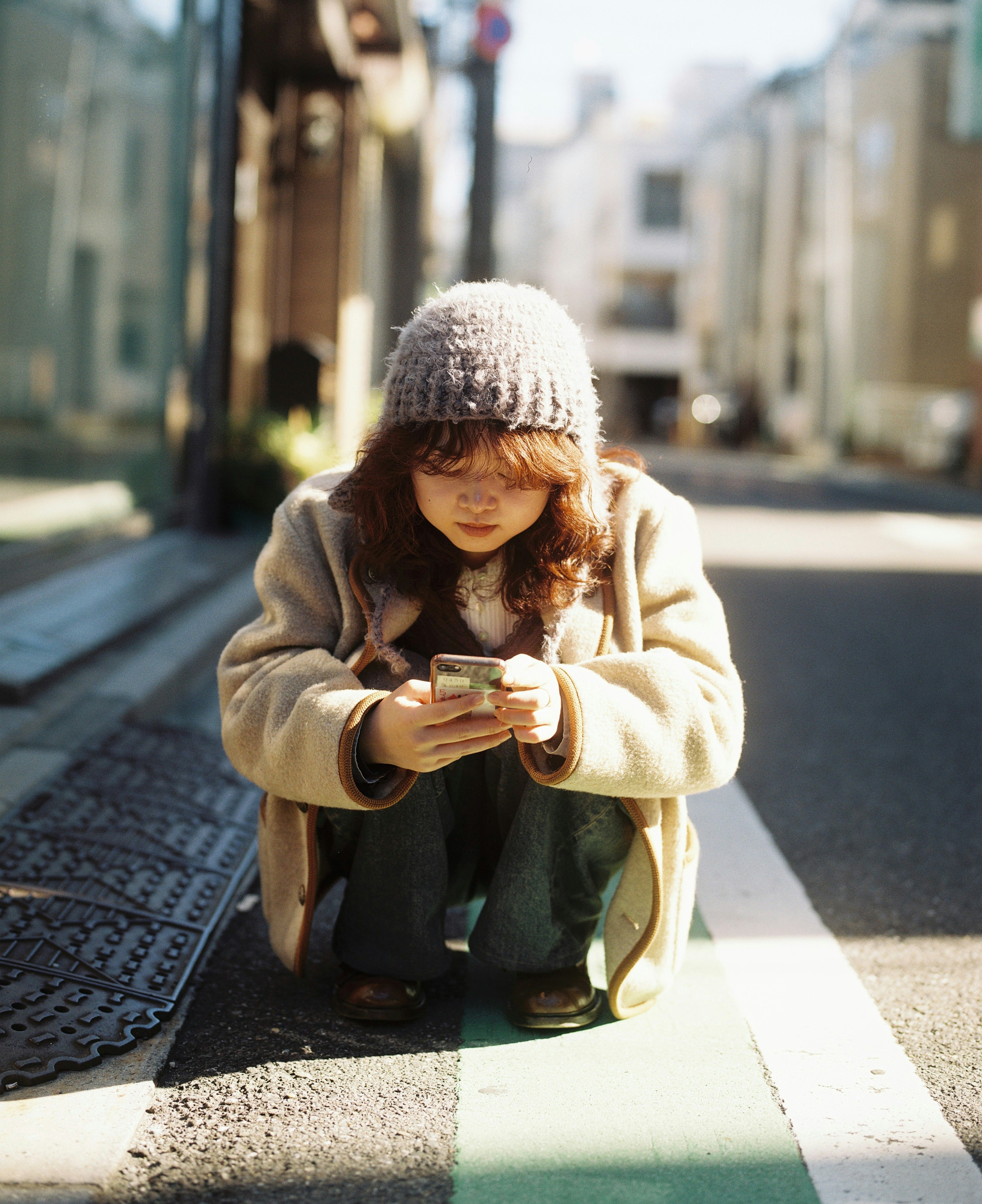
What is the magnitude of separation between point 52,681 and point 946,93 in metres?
30.2

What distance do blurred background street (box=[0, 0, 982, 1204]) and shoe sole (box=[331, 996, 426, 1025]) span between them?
0.07 feet

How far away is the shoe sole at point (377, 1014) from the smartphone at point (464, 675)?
624 millimetres

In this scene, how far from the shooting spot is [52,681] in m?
3.84

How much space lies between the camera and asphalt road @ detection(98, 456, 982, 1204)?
1728mm

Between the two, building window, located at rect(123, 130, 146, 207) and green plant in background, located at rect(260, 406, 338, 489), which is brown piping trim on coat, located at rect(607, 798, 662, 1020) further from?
green plant in background, located at rect(260, 406, 338, 489)

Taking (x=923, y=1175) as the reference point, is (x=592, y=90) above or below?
above

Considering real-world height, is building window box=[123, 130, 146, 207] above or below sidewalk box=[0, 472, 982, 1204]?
above

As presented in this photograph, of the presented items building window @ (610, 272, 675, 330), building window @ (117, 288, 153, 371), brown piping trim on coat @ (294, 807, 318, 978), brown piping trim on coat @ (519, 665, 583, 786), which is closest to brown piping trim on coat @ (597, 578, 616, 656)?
brown piping trim on coat @ (519, 665, 583, 786)

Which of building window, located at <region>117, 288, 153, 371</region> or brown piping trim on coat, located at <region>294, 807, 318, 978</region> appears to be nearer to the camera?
brown piping trim on coat, located at <region>294, 807, 318, 978</region>

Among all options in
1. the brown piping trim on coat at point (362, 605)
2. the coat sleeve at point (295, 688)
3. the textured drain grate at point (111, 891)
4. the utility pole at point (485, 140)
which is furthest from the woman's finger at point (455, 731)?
the utility pole at point (485, 140)

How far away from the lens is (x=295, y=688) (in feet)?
6.51

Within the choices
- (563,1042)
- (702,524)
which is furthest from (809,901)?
(702,524)

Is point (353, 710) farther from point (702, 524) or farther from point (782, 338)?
A: point (782, 338)

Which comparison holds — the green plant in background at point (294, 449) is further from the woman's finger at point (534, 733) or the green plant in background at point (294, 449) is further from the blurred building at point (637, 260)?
the blurred building at point (637, 260)
